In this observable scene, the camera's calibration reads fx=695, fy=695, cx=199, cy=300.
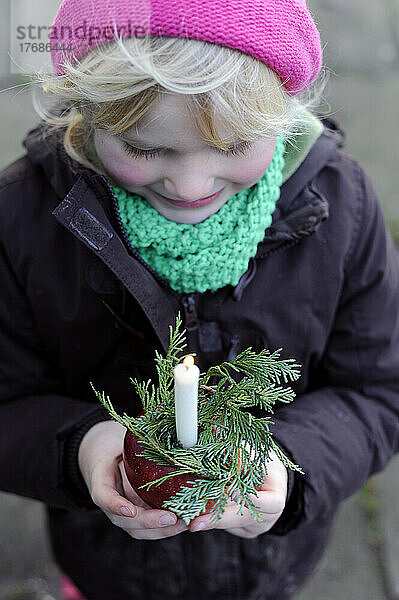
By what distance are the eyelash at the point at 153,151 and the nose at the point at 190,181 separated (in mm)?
36

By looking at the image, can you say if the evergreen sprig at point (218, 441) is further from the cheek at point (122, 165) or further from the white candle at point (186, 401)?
the cheek at point (122, 165)

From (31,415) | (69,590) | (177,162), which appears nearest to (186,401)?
(177,162)

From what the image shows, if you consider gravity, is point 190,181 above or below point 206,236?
above

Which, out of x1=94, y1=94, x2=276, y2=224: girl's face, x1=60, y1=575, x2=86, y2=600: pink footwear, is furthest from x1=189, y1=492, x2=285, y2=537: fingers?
x1=60, y1=575, x2=86, y2=600: pink footwear

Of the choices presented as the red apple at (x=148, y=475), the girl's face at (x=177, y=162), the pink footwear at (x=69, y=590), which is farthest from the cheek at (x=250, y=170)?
the pink footwear at (x=69, y=590)

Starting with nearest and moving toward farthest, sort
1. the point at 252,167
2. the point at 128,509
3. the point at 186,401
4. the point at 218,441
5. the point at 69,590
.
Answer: the point at 186,401 → the point at 218,441 → the point at 128,509 → the point at 252,167 → the point at 69,590

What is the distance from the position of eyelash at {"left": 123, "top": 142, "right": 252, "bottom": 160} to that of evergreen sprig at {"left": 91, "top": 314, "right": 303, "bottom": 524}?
29cm

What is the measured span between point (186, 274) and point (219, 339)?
18 cm

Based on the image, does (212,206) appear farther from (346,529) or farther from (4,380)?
(346,529)

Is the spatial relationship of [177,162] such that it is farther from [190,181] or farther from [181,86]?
[181,86]

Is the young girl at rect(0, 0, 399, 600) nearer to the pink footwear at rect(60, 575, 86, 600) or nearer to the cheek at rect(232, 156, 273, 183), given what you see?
the cheek at rect(232, 156, 273, 183)

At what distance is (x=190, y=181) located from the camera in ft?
3.37

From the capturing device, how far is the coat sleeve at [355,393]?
1304 mm

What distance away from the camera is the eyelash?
1.04 m
